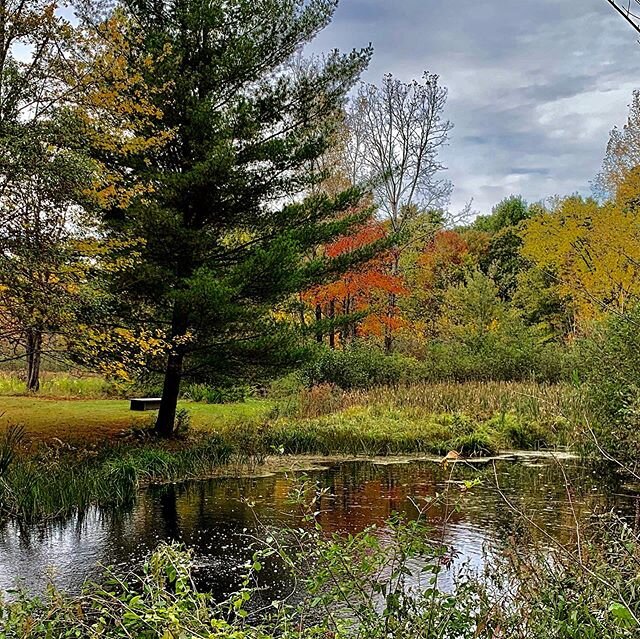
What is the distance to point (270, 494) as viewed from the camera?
8.78 meters

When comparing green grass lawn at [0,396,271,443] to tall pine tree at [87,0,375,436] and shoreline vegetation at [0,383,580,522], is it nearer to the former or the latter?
shoreline vegetation at [0,383,580,522]

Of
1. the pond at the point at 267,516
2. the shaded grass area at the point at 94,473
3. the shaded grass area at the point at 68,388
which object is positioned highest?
the shaded grass area at the point at 68,388

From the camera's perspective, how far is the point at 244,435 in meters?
12.3

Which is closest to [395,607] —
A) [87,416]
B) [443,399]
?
[87,416]

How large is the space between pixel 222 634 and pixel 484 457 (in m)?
10.4

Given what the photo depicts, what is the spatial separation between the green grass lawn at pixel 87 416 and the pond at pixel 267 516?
3.27 meters

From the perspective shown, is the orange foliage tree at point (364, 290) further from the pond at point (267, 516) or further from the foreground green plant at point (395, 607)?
the foreground green plant at point (395, 607)

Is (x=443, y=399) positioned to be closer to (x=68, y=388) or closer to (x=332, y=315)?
(x=332, y=315)

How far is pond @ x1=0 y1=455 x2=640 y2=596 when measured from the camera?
581cm

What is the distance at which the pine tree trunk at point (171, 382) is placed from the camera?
11.6m

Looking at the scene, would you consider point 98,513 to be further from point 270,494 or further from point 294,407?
point 294,407

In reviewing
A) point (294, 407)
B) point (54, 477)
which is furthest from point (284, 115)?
point (54, 477)

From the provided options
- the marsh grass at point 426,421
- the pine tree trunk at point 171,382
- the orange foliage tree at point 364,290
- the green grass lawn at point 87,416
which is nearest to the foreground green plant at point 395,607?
the marsh grass at point 426,421

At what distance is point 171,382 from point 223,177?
358 centimetres
